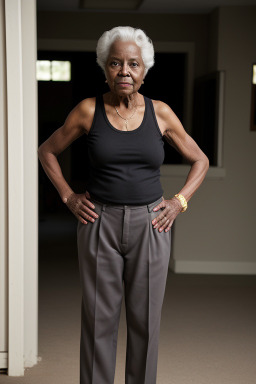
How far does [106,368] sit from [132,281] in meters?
0.39

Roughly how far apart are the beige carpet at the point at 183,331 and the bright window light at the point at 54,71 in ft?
13.4

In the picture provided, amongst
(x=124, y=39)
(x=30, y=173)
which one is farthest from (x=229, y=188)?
(x=124, y=39)

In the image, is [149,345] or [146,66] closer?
[146,66]

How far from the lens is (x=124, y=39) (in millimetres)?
1997

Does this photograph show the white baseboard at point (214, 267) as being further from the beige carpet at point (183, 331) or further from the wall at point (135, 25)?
the wall at point (135, 25)

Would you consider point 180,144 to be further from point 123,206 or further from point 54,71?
point 54,71

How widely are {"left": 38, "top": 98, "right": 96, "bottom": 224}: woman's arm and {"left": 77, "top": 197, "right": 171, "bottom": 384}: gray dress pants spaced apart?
54 millimetres

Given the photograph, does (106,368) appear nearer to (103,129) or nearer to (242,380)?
(103,129)

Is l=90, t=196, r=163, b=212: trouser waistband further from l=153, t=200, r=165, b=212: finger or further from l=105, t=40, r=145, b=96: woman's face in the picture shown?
l=105, t=40, r=145, b=96: woman's face

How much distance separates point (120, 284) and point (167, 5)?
413 cm

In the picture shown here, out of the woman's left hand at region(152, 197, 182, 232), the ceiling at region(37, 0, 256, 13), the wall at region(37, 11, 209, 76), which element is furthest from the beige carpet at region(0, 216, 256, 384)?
the ceiling at region(37, 0, 256, 13)

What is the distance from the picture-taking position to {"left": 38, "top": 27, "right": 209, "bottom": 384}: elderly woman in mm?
2020

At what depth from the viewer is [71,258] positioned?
611cm

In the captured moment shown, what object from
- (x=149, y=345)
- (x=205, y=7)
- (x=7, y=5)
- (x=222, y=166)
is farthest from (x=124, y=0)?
(x=149, y=345)
